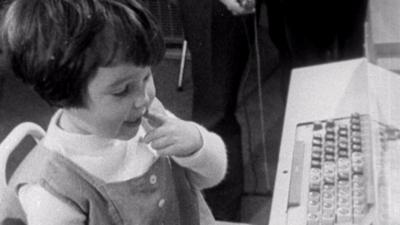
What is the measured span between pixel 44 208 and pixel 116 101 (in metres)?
0.17

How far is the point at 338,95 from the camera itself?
1.31 metres

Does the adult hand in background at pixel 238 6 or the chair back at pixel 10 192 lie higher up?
the chair back at pixel 10 192

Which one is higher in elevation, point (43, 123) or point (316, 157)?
point (316, 157)

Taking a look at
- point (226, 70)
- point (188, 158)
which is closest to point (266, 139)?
point (226, 70)

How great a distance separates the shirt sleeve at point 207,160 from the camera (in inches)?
37.3

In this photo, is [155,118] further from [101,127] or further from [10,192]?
[10,192]

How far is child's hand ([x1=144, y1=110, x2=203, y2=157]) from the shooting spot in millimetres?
894

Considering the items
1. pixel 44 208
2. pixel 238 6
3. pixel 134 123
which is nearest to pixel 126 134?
pixel 134 123

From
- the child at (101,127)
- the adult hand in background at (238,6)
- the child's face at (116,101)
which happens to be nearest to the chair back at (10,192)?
the child at (101,127)

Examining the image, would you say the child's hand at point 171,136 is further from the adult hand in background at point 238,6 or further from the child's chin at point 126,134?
the adult hand in background at point 238,6

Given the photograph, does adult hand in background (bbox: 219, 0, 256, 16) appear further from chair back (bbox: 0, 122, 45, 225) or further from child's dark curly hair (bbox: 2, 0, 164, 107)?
child's dark curly hair (bbox: 2, 0, 164, 107)

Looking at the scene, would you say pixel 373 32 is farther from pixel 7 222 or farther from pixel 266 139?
pixel 266 139

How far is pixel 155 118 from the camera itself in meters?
0.92

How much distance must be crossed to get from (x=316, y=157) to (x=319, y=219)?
159 mm
